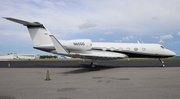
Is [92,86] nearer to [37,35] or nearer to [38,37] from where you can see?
[38,37]

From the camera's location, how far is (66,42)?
18094 mm

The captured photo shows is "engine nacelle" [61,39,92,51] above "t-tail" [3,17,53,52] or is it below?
below

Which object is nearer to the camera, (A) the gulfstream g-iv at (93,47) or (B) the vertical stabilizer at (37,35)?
(A) the gulfstream g-iv at (93,47)

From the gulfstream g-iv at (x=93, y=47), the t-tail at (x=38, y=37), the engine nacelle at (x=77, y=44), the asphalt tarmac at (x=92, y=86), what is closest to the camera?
the asphalt tarmac at (x=92, y=86)

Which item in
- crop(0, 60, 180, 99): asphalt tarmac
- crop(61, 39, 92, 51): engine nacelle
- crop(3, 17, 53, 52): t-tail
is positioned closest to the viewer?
crop(0, 60, 180, 99): asphalt tarmac

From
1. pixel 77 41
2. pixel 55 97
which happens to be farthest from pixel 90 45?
pixel 55 97

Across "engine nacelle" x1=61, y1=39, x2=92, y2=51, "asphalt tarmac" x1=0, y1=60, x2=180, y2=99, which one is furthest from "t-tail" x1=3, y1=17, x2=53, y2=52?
"asphalt tarmac" x1=0, y1=60, x2=180, y2=99

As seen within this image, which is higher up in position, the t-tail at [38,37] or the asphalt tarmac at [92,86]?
the t-tail at [38,37]

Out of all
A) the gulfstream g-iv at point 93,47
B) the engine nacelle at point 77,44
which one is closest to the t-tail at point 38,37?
the gulfstream g-iv at point 93,47

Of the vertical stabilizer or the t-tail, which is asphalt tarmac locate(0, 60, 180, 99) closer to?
the t-tail

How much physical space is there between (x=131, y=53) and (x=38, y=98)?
1507cm

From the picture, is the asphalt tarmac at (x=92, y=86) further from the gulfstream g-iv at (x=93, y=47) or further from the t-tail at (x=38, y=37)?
the t-tail at (x=38, y=37)

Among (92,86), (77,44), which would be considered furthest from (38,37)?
(92,86)

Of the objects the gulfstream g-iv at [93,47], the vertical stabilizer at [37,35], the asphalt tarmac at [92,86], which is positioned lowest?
the asphalt tarmac at [92,86]
